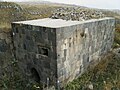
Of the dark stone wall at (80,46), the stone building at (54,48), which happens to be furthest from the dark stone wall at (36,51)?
the dark stone wall at (80,46)

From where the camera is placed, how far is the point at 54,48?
24.7 feet

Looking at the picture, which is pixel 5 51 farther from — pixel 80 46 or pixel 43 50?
pixel 80 46

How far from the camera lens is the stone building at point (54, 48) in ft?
25.0

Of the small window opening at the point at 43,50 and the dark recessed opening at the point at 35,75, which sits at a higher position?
the small window opening at the point at 43,50

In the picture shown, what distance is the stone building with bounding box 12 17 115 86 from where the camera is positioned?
7634 millimetres

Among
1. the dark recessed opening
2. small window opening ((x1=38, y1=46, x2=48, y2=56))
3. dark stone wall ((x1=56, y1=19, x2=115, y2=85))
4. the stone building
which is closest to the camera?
the stone building

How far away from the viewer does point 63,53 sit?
25.7 feet

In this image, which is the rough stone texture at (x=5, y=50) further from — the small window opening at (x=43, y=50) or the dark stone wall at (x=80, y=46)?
the dark stone wall at (x=80, y=46)

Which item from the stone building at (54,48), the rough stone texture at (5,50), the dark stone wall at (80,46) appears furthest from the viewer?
the rough stone texture at (5,50)

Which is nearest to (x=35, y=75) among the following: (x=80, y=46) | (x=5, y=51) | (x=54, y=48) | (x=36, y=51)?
(x=36, y=51)

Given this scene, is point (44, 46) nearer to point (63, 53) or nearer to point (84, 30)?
point (63, 53)

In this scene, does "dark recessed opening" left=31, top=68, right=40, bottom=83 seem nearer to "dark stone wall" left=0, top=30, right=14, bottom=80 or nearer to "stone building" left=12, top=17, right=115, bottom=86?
"stone building" left=12, top=17, right=115, bottom=86

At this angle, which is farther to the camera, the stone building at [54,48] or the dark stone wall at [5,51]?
the dark stone wall at [5,51]

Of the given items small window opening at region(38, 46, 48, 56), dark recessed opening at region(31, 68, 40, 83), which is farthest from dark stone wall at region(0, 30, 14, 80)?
small window opening at region(38, 46, 48, 56)
